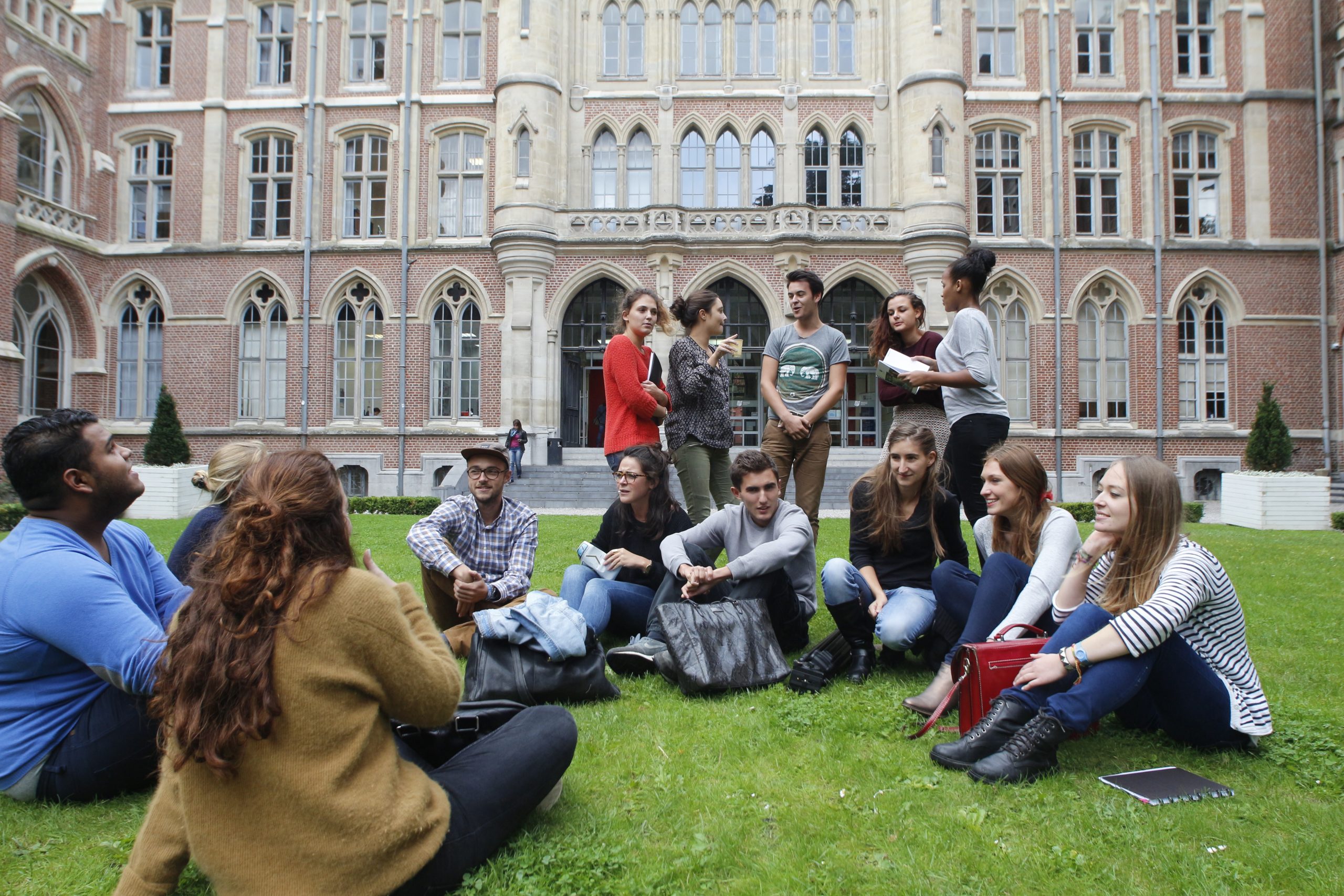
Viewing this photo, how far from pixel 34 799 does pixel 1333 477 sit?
22393 millimetres

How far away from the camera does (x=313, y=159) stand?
1919 centimetres

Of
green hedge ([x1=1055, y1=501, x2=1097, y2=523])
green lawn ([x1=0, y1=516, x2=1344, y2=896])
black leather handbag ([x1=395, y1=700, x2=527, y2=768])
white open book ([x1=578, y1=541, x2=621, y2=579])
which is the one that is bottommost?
green lawn ([x1=0, y1=516, x2=1344, y2=896])

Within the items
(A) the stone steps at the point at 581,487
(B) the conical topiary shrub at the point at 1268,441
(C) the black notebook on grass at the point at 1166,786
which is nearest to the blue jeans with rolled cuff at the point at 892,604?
(C) the black notebook on grass at the point at 1166,786

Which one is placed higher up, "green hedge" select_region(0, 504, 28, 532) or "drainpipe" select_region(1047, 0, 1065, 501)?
"drainpipe" select_region(1047, 0, 1065, 501)

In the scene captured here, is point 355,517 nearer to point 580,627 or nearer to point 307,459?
point 580,627

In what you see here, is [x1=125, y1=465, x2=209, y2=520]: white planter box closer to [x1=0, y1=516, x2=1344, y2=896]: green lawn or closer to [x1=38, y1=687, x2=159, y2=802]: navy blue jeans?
[x1=38, y1=687, x2=159, y2=802]: navy blue jeans

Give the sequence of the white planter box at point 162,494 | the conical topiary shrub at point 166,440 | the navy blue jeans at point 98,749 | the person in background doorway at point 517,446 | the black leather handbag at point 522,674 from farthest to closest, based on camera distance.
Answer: the person in background doorway at point 517,446 < the conical topiary shrub at point 166,440 < the white planter box at point 162,494 < the black leather handbag at point 522,674 < the navy blue jeans at point 98,749

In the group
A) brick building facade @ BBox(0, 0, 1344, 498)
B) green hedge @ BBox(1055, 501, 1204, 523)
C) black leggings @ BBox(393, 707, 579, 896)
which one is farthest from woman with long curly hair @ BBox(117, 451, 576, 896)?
→ brick building facade @ BBox(0, 0, 1344, 498)

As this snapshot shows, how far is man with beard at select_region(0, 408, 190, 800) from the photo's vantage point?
2369mm

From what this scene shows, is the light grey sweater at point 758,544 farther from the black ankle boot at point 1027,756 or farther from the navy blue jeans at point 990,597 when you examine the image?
the black ankle boot at point 1027,756

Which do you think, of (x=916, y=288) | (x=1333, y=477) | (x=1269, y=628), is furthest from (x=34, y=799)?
(x=1333, y=477)

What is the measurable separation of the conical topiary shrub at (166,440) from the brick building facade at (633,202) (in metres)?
1.83

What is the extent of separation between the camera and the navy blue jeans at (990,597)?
3.52m

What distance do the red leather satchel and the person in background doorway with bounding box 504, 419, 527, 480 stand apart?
14.5 metres
